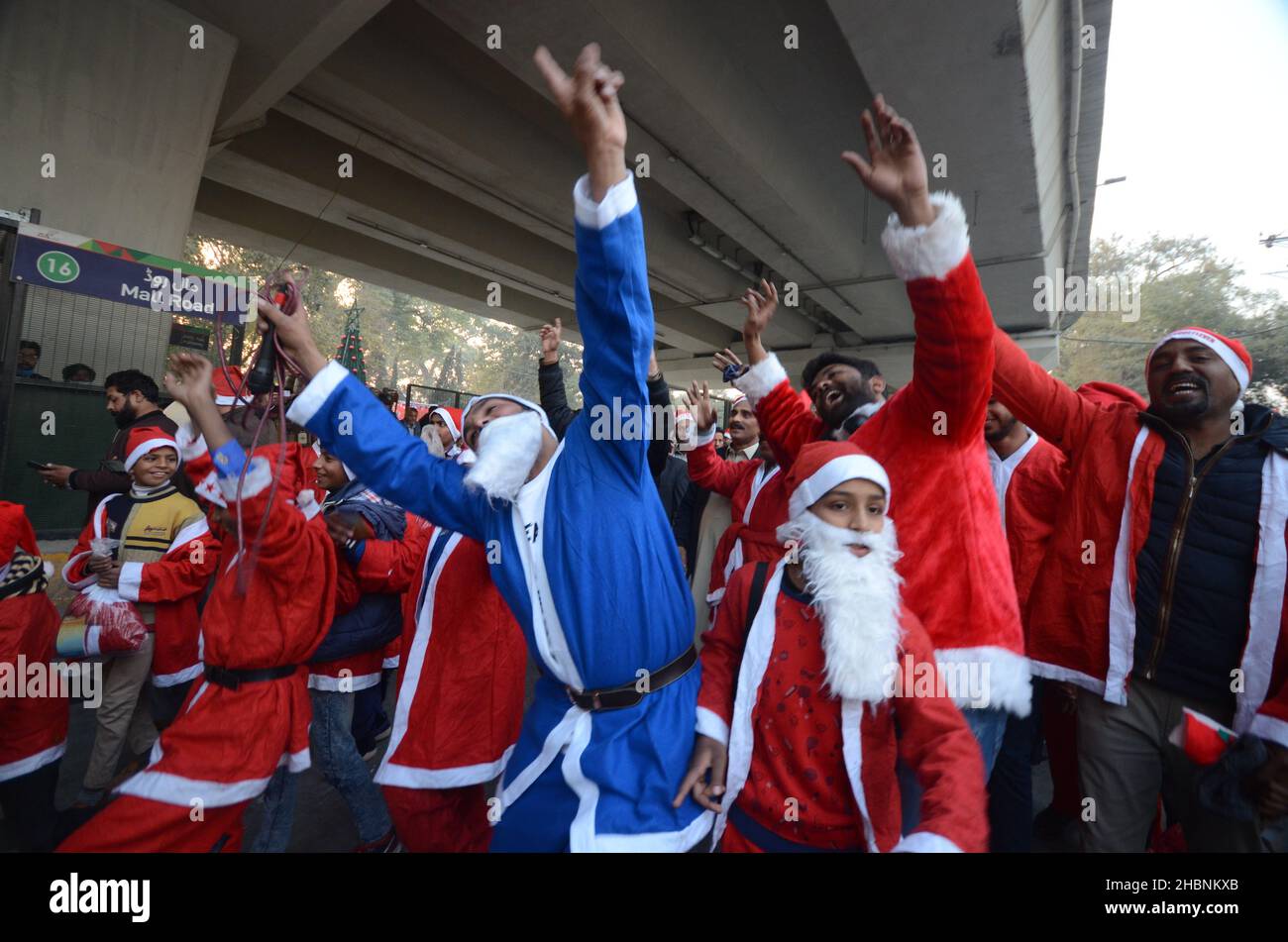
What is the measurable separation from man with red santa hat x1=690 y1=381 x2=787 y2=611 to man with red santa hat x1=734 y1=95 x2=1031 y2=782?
0.79 meters

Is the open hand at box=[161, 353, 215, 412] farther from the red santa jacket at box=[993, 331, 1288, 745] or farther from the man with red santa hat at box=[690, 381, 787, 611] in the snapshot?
the red santa jacket at box=[993, 331, 1288, 745]

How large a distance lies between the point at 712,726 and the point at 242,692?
5.69 ft

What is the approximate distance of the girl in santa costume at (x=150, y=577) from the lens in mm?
2883

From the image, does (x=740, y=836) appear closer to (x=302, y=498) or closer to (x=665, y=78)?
(x=302, y=498)

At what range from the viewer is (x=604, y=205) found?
1258mm

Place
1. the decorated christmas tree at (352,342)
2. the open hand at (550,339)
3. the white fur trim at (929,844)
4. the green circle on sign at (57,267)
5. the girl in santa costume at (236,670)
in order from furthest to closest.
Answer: the decorated christmas tree at (352,342), the green circle on sign at (57,267), the open hand at (550,339), the girl in santa costume at (236,670), the white fur trim at (929,844)

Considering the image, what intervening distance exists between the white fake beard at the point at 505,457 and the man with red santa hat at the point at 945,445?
106 centimetres

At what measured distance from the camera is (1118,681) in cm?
200

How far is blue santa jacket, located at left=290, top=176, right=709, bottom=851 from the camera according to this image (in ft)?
4.38

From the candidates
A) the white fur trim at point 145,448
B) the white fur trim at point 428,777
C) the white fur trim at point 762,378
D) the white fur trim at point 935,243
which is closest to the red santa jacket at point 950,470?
the white fur trim at point 935,243

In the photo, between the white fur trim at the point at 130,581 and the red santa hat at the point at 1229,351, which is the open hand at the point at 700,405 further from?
the white fur trim at the point at 130,581

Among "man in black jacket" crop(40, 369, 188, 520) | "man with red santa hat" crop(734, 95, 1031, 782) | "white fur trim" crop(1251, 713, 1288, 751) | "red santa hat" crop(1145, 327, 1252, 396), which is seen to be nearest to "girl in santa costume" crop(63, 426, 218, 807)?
"man in black jacket" crop(40, 369, 188, 520)

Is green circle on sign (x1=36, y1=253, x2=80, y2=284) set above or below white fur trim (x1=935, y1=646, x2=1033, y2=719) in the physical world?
above
